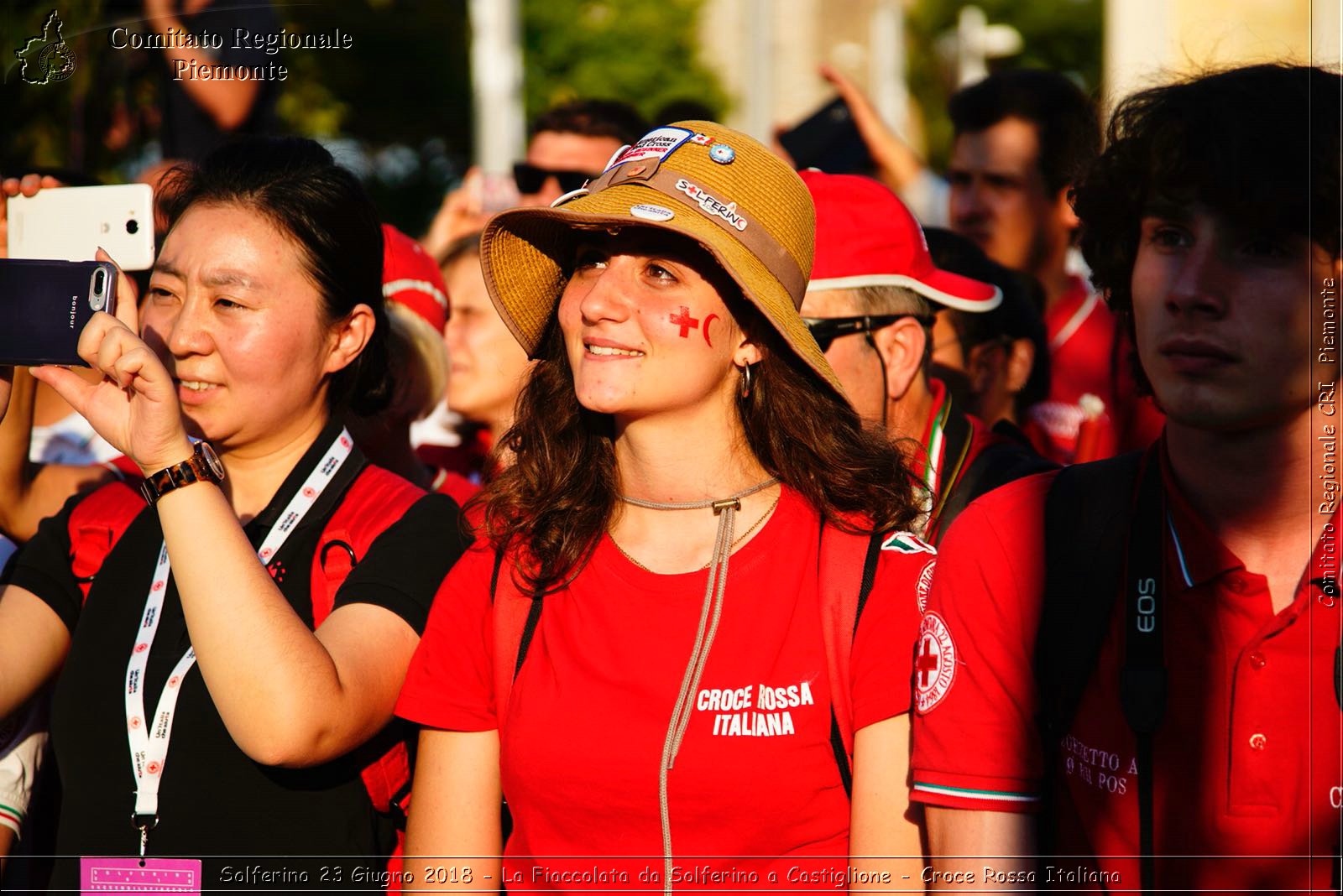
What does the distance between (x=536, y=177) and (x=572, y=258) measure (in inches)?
117

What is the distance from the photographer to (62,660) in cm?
345

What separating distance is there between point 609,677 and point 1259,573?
128 cm

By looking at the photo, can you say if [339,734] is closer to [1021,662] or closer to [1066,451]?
[1021,662]

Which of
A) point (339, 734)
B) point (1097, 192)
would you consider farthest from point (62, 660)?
point (1097, 192)

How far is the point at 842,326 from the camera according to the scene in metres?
4.14

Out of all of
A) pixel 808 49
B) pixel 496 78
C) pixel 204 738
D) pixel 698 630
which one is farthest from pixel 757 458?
pixel 808 49

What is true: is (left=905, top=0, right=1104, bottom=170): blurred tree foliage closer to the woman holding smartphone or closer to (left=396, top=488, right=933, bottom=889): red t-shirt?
the woman holding smartphone

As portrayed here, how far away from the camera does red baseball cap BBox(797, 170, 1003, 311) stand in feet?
13.7

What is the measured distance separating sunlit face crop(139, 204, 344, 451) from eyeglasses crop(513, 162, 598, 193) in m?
2.99

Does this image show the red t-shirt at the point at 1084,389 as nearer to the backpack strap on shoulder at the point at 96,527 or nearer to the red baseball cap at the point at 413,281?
the red baseball cap at the point at 413,281

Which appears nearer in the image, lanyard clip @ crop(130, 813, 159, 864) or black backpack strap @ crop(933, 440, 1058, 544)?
lanyard clip @ crop(130, 813, 159, 864)

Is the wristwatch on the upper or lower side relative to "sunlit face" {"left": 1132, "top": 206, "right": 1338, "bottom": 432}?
lower

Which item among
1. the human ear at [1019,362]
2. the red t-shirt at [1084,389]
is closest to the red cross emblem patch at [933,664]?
the red t-shirt at [1084,389]

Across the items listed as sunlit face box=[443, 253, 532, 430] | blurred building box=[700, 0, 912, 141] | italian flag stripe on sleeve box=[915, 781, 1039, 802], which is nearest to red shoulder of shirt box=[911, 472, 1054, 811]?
italian flag stripe on sleeve box=[915, 781, 1039, 802]
